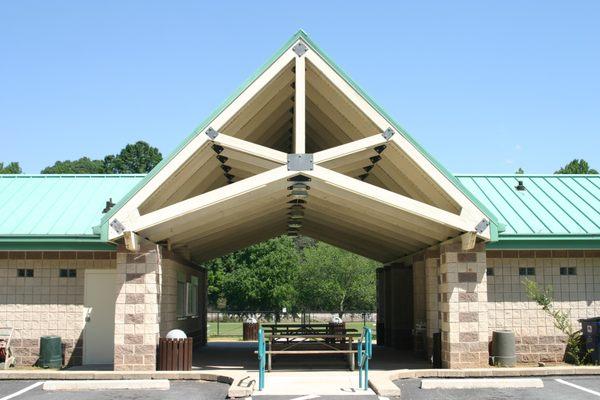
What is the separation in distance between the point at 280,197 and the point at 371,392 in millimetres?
5330

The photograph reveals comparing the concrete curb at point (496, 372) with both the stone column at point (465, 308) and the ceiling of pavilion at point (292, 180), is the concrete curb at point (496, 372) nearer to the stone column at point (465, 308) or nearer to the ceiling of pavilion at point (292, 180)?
the stone column at point (465, 308)

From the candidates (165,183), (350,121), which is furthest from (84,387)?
(350,121)

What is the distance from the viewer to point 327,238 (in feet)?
80.7

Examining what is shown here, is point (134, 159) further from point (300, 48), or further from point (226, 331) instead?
point (300, 48)

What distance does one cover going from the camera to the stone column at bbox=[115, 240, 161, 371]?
13.6m

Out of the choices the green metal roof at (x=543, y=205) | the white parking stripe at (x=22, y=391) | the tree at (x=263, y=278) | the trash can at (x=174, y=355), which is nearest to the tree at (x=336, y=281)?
the tree at (x=263, y=278)

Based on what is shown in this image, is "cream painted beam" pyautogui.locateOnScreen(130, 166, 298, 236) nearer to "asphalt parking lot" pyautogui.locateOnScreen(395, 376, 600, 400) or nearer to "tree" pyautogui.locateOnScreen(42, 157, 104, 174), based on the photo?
"asphalt parking lot" pyautogui.locateOnScreen(395, 376, 600, 400)

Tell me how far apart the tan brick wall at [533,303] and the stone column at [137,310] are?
24.9 ft

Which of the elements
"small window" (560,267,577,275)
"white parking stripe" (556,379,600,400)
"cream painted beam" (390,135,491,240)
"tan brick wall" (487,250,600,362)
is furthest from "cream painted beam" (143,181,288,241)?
"small window" (560,267,577,275)

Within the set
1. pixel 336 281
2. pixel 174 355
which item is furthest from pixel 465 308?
pixel 336 281

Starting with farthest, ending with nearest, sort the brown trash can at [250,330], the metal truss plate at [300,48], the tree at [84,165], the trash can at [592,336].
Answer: the tree at [84,165]
the brown trash can at [250,330]
the trash can at [592,336]
the metal truss plate at [300,48]

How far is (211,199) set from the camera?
522 inches

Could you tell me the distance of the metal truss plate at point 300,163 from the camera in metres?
13.1

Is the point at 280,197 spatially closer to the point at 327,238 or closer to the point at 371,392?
the point at 371,392
